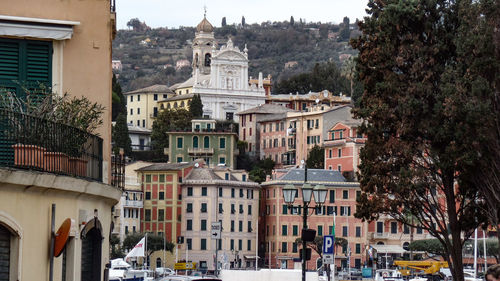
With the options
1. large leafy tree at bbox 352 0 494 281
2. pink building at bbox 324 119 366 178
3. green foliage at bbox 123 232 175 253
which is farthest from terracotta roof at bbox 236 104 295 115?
large leafy tree at bbox 352 0 494 281

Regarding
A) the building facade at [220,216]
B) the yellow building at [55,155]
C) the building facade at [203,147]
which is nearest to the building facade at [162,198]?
the building facade at [220,216]

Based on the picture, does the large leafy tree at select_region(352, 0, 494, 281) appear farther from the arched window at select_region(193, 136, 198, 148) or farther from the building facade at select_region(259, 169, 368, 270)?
the arched window at select_region(193, 136, 198, 148)

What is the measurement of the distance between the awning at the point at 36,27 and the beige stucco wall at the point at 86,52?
0.60 ft

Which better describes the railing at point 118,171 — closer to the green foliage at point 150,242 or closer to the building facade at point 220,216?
the green foliage at point 150,242

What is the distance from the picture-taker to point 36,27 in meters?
→ 16.9

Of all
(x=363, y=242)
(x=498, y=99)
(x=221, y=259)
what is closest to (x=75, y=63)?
(x=498, y=99)

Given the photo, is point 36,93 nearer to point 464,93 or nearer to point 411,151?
point 464,93

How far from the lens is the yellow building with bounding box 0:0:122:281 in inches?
507

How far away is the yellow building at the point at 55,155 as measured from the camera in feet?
42.3

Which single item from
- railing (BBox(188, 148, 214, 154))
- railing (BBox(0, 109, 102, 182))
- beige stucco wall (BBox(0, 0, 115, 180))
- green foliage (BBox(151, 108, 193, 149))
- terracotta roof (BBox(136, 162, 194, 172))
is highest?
green foliage (BBox(151, 108, 193, 149))

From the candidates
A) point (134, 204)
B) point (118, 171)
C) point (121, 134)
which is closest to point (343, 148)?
point (134, 204)

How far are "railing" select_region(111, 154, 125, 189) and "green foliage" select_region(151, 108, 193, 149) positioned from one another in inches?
5995

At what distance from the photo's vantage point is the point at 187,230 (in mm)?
142125

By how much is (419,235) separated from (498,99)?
120513 millimetres
